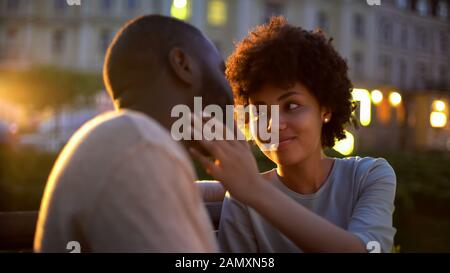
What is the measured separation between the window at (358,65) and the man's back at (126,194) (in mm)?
35983

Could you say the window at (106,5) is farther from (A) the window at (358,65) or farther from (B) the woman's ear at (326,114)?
(B) the woman's ear at (326,114)

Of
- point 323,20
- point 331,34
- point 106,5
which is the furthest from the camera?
point 323,20

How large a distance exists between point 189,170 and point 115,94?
1.22 ft

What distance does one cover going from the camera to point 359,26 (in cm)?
3550

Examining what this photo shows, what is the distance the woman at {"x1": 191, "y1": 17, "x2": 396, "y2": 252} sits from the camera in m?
1.94

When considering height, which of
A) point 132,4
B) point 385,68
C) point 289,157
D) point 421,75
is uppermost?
point 132,4

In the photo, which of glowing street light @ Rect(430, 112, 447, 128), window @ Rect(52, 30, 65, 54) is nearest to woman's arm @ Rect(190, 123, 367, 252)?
window @ Rect(52, 30, 65, 54)

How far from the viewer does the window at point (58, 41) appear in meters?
30.0

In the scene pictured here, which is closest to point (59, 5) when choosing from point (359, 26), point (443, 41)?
point (359, 26)

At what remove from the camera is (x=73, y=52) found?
29.6 meters

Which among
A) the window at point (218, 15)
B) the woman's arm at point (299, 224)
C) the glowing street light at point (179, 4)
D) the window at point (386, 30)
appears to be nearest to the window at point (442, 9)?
the window at point (386, 30)

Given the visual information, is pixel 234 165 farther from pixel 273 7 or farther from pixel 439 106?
pixel 439 106

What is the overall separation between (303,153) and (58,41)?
30696 mm

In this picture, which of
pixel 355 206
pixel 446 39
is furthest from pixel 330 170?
pixel 446 39
